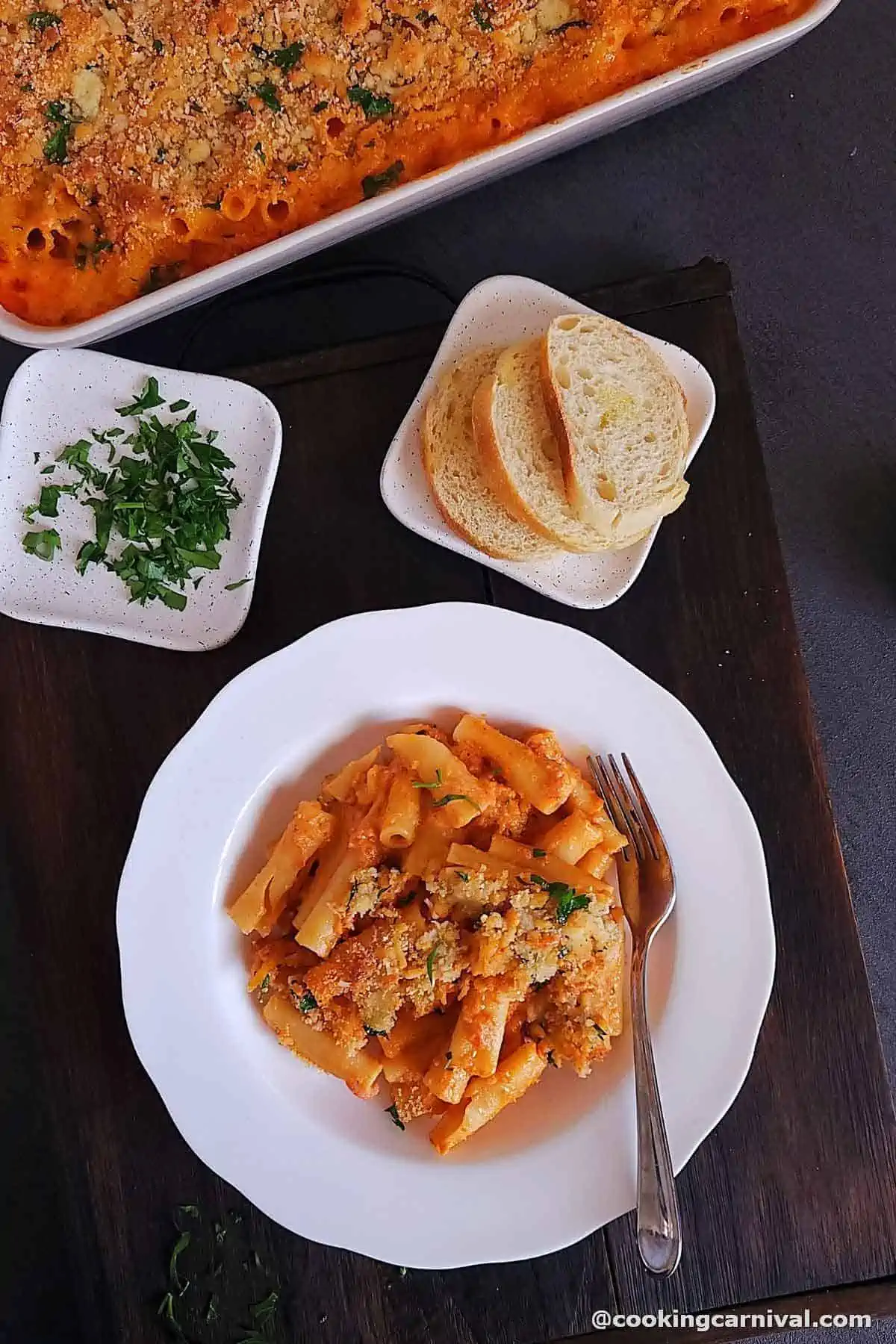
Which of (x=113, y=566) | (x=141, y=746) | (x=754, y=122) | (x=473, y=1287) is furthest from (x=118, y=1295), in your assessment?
(x=754, y=122)

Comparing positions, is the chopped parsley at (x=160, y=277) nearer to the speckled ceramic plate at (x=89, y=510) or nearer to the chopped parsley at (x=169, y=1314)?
the speckled ceramic plate at (x=89, y=510)

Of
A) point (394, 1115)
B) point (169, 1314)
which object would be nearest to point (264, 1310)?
point (169, 1314)

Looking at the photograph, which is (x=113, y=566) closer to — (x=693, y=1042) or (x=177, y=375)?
(x=177, y=375)

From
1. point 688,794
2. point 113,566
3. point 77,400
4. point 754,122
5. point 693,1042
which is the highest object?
point 754,122

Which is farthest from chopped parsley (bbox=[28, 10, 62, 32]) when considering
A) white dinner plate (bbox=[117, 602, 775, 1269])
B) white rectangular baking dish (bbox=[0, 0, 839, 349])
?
white dinner plate (bbox=[117, 602, 775, 1269])

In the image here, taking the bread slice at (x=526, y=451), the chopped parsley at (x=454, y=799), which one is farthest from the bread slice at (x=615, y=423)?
the chopped parsley at (x=454, y=799)

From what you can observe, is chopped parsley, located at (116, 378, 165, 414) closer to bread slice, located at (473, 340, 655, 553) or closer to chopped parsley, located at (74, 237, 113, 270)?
chopped parsley, located at (74, 237, 113, 270)

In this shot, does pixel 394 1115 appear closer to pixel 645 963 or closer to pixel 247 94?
pixel 645 963

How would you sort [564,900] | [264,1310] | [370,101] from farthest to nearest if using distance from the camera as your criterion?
[264,1310]
[370,101]
[564,900]
